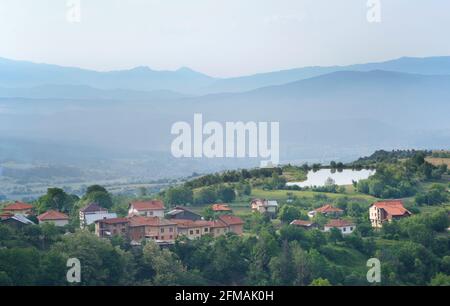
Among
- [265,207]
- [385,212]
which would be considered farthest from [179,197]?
[385,212]

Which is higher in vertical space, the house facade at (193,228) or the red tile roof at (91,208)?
the red tile roof at (91,208)

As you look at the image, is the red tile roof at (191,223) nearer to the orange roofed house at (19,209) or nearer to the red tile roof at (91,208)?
the red tile roof at (91,208)

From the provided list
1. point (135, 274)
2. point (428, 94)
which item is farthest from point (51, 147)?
point (428, 94)


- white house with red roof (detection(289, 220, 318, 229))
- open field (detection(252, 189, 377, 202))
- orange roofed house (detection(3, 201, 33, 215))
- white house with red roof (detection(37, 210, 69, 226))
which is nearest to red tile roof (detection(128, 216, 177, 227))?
white house with red roof (detection(37, 210, 69, 226))

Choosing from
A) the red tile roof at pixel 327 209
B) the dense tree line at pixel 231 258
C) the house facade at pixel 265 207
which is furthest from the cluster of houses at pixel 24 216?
the red tile roof at pixel 327 209

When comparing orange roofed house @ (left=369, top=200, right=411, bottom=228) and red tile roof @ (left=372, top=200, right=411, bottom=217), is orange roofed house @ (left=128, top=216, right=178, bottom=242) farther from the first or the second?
red tile roof @ (left=372, top=200, right=411, bottom=217)

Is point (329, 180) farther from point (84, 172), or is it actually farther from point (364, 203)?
point (84, 172)
